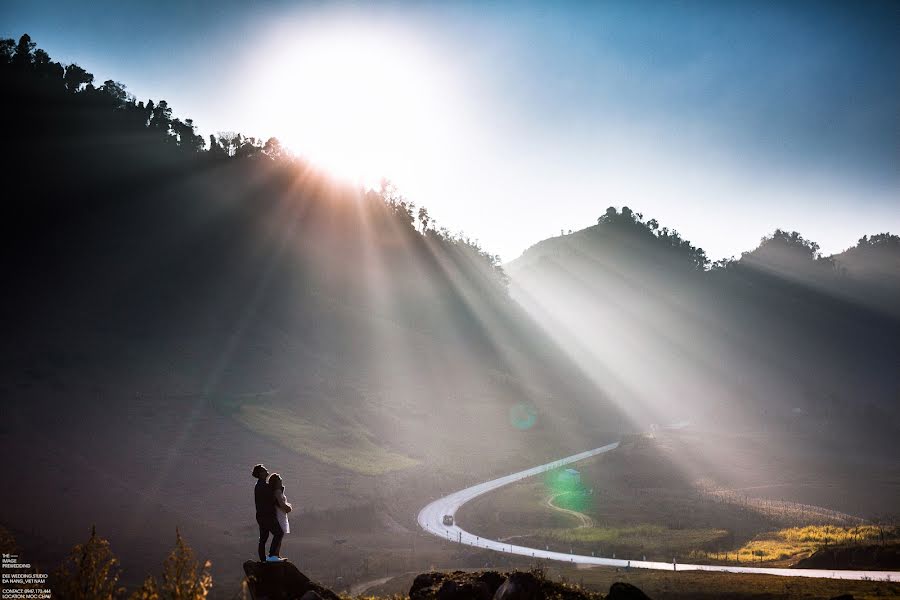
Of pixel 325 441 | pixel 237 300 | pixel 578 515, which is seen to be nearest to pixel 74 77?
pixel 237 300

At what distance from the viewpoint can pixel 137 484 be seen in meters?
58.4

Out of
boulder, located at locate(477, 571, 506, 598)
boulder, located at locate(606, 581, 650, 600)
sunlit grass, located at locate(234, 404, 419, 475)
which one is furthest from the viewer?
sunlit grass, located at locate(234, 404, 419, 475)

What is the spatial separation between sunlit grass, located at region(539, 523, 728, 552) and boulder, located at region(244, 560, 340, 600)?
147ft

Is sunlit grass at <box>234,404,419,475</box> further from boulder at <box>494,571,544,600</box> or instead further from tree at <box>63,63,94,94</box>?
tree at <box>63,63,94,94</box>

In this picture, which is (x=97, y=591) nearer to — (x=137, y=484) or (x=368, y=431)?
(x=137, y=484)

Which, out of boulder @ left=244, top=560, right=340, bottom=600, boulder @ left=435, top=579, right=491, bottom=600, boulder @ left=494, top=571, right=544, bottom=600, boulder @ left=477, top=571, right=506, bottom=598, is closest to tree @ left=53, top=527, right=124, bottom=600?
boulder @ left=244, top=560, right=340, bottom=600

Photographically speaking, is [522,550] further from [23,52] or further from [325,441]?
[23,52]

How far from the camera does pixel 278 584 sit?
46.8 ft

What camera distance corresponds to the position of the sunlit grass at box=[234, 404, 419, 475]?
8188 cm

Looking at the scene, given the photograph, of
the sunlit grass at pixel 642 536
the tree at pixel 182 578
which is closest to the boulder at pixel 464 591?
the tree at pixel 182 578

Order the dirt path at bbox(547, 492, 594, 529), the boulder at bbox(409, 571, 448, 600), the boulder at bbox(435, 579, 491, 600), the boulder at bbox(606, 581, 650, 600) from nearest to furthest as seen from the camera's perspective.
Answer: the boulder at bbox(606, 581, 650, 600)
the boulder at bbox(435, 579, 491, 600)
the boulder at bbox(409, 571, 448, 600)
the dirt path at bbox(547, 492, 594, 529)

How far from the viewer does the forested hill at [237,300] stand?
89438 millimetres

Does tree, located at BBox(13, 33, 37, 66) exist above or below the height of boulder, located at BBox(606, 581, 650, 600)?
above

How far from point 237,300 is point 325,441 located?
46239 mm
